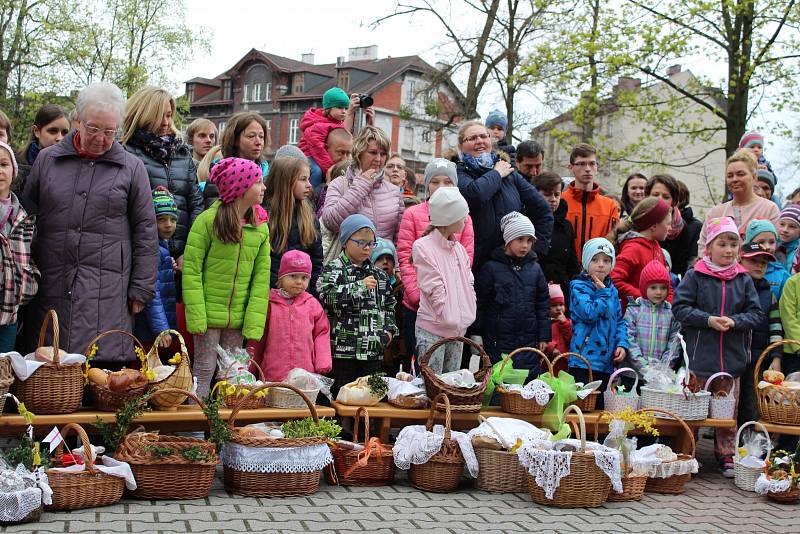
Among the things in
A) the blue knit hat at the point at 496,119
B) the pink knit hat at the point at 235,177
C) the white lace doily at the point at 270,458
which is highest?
the blue knit hat at the point at 496,119

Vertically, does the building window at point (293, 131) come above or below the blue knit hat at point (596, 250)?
above

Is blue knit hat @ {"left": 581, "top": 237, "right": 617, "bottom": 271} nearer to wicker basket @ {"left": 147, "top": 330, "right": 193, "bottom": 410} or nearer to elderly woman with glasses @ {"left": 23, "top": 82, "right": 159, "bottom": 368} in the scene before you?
wicker basket @ {"left": 147, "top": 330, "right": 193, "bottom": 410}

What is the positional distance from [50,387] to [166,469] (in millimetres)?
845

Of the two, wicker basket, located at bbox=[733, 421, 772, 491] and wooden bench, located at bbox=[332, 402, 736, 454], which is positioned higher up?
wooden bench, located at bbox=[332, 402, 736, 454]

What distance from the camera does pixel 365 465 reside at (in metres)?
6.39

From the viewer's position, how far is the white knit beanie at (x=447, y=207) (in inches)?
289

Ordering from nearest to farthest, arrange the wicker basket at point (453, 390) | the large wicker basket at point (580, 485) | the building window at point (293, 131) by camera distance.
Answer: the large wicker basket at point (580, 485) < the wicker basket at point (453, 390) < the building window at point (293, 131)

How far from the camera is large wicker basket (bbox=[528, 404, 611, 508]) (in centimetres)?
614

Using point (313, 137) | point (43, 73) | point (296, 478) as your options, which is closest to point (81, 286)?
point (296, 478)

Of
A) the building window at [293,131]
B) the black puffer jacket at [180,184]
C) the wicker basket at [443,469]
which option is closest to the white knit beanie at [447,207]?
the wicker basket at [443,469]

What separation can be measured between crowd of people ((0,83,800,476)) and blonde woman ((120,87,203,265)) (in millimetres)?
14

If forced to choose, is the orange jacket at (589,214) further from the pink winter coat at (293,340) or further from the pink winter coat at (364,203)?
the pink winter coat at (293,340)

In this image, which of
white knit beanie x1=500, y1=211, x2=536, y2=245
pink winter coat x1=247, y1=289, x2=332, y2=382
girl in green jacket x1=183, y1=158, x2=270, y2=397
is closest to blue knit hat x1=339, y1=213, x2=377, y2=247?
pink winter coat x1=247, y1=289, x2=332, y2=382

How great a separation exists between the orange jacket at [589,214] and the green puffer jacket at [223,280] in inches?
134
